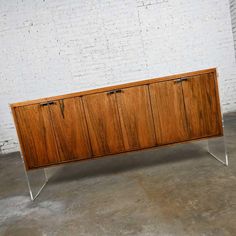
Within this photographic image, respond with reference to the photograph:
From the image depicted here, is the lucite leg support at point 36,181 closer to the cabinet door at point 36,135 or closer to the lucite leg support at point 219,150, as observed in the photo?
the cabinet door at point 36,135

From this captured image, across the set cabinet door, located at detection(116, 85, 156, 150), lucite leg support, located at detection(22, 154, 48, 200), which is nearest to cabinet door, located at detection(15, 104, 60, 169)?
lucite leg support, located at detection(22, 154, 48, 200)

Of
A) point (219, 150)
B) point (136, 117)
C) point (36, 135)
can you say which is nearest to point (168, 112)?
point (136, 117)

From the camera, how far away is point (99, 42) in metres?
3.69

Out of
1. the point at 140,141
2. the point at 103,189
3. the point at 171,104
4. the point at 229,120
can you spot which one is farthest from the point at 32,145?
the point at 229,120

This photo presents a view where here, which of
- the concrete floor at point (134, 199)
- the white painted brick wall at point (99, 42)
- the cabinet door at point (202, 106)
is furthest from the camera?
the white painted brick wall at point (99, 42)

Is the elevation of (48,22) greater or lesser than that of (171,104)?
greater

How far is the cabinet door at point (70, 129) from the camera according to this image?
73.9 inches

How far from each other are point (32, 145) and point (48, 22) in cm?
250

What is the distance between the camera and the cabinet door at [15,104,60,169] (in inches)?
73.7

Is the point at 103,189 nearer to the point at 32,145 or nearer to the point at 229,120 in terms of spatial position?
the point at 32,145

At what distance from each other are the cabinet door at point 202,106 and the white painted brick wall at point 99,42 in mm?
1985

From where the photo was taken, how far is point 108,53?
12.2ft

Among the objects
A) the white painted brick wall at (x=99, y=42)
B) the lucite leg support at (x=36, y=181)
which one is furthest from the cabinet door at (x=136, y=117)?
the white painted brick wall at (x=99, y=42)

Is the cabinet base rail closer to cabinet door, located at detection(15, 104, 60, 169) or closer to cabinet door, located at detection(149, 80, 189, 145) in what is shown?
cabinet door, located at detection(15, 104, 60, 169)
